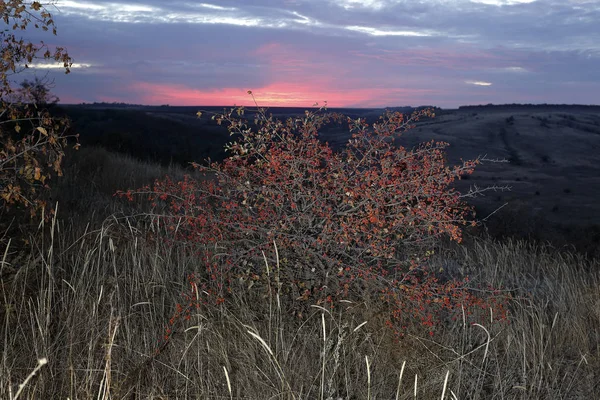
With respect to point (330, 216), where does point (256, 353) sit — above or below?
below

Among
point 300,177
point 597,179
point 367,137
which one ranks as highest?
point 367,137

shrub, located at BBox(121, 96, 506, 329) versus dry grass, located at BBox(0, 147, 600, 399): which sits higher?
shrub, located at BBox(121, 96, 506, 329)

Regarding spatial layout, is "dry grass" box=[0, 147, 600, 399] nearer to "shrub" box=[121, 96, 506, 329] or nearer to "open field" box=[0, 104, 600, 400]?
"open field" box=[0, 104, 600, 400]

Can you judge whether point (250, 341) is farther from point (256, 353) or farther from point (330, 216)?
point (330, 216)

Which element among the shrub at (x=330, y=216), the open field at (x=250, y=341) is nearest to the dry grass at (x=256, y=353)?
the open field at (x=250, y=341)

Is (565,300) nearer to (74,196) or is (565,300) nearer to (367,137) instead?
(367,137)

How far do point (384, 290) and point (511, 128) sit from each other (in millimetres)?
47365

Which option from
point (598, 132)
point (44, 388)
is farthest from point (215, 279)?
point (598, 132)

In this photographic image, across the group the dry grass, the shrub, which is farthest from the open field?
the shrub

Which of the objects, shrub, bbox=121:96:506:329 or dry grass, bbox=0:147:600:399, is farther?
shrub, bbox=121:96:506:329

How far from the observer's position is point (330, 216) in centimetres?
455

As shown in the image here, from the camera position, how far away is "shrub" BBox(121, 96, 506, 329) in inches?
179

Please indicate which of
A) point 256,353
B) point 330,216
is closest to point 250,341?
point 256,353

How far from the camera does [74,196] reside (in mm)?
9672
